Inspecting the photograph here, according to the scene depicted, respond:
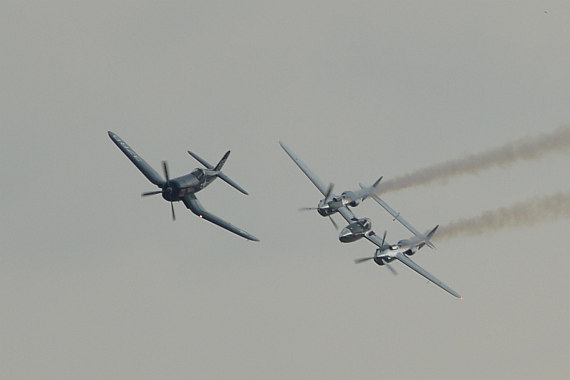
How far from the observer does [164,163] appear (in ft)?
646

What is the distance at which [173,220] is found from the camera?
199 metres

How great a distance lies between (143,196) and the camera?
652 ft

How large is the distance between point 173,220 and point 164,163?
7.18 meters

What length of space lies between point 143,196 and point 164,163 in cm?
506

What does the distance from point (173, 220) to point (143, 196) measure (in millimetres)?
4663
